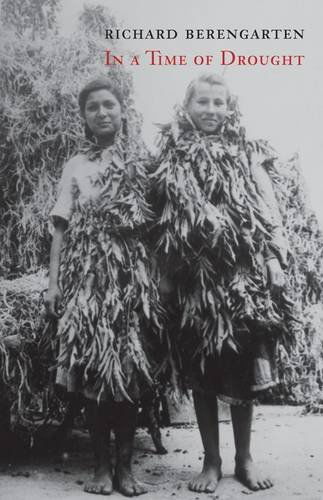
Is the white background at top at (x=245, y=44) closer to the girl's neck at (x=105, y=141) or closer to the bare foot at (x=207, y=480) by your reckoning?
the girl's neck at (x=105, y=141)

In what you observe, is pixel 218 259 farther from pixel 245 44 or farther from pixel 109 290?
pixel 245 44

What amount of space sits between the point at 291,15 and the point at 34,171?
127 cm

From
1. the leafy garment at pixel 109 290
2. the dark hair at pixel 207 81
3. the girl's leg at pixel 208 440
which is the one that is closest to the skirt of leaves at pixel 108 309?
the leafy garment at pixel 109 290

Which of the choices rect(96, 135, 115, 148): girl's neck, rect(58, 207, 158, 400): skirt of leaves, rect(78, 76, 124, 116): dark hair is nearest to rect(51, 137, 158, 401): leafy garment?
rect(58, 207, 158, 400): skirt of leaves

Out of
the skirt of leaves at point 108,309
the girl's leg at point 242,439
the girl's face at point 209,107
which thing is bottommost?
the girl's leg at point 242,439

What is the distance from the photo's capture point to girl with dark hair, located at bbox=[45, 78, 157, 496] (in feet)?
5.02

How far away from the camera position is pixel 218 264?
158 centimetres

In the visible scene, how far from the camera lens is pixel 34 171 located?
8.43 feet

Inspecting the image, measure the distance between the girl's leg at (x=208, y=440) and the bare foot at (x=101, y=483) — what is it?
9.0 inches

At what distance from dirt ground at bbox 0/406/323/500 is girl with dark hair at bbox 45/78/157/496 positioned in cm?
Result: 14

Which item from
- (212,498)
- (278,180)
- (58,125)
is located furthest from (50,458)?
(58,125)

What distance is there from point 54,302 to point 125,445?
0.44 metres

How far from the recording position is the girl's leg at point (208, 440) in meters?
1.59

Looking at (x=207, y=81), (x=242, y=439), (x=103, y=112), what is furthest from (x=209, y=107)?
(x=242, y=439)
